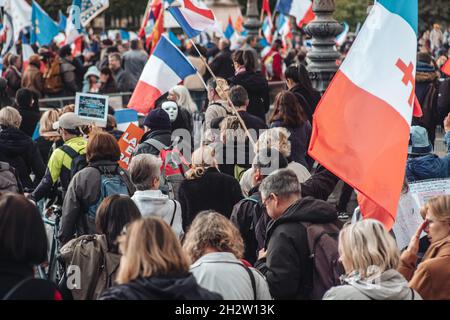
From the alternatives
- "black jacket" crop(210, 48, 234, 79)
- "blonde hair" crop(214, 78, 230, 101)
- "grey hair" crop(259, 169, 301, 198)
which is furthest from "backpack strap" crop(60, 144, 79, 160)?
"black jacket" crop(210, 48, 234, 79)

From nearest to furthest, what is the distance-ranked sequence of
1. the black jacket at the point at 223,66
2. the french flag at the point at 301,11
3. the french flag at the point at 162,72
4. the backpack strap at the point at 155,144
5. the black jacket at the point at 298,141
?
1. the backpack strap at the point at 155,144
2. the black jacket at the point at 298,141
3. the french flag at the point at 162,72
4. the black jacket at the point at 223,66
5. the french flag at the point at 301,11

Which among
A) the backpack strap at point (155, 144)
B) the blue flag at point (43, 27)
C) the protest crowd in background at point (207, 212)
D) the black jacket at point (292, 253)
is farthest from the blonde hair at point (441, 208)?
the blue flag at point (43, 27)

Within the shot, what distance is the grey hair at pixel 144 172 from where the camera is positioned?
6.90 m

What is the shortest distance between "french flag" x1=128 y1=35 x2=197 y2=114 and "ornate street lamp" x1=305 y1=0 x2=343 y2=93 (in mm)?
3787

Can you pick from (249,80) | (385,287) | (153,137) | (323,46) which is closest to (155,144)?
(153,137)

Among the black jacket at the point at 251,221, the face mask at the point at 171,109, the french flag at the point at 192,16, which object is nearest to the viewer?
the black jacket at the point at 251,221

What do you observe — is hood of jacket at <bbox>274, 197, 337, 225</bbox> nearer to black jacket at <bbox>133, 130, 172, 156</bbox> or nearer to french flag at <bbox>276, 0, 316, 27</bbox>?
black jacket at <bbox>133, 130, 172, 156</bbox>

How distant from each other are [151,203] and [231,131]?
2295 millimetres

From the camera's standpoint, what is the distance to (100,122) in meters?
10.0

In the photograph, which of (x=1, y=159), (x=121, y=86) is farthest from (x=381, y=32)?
(x=121, y=86)

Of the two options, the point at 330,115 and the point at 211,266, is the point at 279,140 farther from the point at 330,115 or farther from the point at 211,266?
the point at 211,266

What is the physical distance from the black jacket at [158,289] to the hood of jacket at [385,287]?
2.56 feet

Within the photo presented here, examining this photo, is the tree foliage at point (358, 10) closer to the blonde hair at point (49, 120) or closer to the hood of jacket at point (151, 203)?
the blonde hair at point (49, 120)

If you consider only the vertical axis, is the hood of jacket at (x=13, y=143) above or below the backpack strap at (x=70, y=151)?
below
